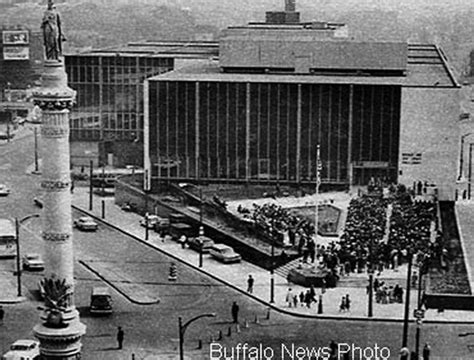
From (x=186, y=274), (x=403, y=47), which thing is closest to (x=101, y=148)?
(x=403, y=47)

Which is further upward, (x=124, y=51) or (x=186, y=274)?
(x=124, y=51)

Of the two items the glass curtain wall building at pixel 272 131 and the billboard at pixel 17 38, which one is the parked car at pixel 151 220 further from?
the billboard at pixel 17 38

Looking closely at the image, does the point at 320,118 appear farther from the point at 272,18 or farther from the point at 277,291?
the point at 272,18

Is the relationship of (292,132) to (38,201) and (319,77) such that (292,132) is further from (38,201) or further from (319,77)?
(38,201)

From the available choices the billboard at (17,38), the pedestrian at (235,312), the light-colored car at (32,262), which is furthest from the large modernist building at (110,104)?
the pedestrian at (235,312)

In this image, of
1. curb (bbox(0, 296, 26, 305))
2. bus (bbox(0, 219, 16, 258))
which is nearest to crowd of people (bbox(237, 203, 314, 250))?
bus (bbox(0, 219, 16, 258))

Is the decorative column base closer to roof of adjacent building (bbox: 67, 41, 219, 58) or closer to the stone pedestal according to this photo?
the stone pedestal
